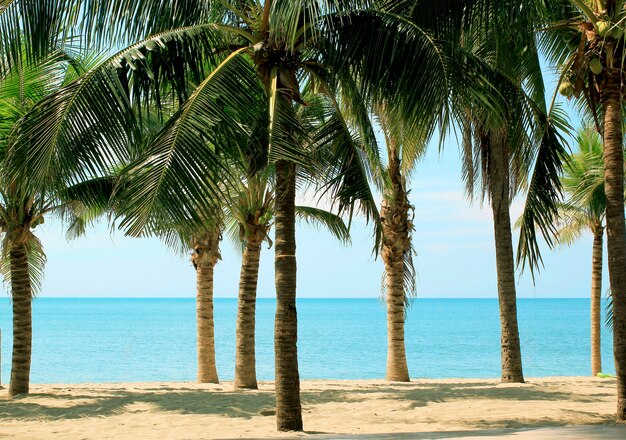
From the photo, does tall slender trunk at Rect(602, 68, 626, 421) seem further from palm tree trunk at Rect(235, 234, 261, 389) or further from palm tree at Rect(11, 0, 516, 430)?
palm tree trunk at Rect(235, 234, 261, 389)

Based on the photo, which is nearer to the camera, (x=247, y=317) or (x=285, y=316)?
(x=285, y=316)

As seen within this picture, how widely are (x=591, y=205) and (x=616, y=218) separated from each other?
1204cm

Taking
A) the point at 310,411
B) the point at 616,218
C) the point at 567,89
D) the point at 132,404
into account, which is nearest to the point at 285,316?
the point at 310,411

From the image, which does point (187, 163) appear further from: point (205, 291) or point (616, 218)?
point (205, 291)

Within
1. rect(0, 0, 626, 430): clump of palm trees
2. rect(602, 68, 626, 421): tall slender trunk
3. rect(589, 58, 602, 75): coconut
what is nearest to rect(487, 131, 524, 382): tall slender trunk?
rect(0, 0, 626, 430): clump of palm trees

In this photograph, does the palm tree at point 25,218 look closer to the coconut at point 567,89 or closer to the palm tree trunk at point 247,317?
the palm tree trunk at point 247,317

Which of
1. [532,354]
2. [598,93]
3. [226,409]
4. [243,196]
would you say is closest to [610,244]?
[598,93]

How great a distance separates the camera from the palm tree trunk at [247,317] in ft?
53.7

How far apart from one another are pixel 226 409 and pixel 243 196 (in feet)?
15.6

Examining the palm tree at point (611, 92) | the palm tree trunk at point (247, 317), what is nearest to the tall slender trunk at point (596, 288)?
the palm tree trunk at point (247, 317)

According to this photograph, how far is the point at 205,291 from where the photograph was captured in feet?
62.0

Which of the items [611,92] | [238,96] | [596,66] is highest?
[596,66]

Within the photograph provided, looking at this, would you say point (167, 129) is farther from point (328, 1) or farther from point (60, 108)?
point (328, 1)

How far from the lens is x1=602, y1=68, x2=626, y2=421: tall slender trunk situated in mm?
9953
